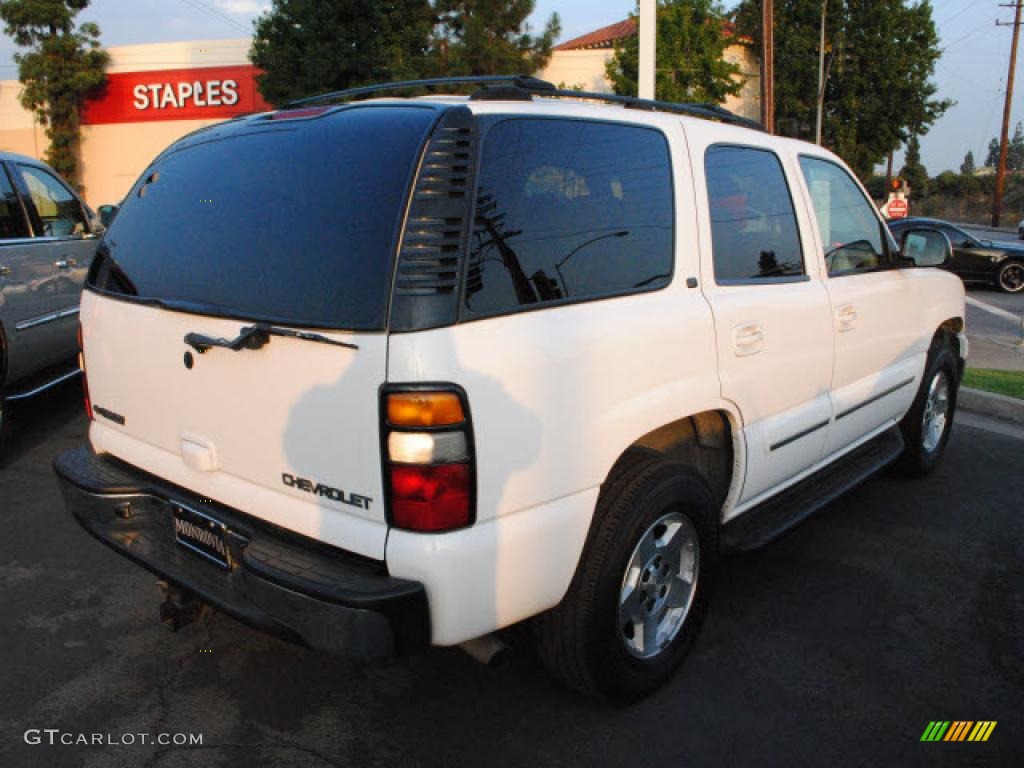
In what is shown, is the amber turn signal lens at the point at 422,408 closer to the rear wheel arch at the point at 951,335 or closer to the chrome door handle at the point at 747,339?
the chrome door handle at the point at 747,339

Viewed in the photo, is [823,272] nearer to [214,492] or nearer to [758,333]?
[758,333]

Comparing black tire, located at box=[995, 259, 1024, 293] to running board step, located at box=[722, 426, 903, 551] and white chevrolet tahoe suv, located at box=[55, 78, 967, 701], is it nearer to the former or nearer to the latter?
running board step, located at box=[722, 426, 903, 551]

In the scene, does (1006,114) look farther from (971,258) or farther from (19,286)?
(19,286)

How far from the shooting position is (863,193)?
4.48m

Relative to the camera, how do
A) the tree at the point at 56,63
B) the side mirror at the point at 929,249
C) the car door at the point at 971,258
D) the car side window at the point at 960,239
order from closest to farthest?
the side mirror at the point at 929,249
the car door at the point at 971,258
the car side window at the point at 960,239
the tree at the point at 56,63

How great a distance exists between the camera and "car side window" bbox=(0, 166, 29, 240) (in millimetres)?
5855

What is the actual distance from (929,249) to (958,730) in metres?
2.91

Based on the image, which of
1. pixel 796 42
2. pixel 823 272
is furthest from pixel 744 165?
pixel 796 42

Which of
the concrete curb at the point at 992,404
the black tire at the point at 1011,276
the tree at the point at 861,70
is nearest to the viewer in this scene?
the concrete curb at the point at 992,404

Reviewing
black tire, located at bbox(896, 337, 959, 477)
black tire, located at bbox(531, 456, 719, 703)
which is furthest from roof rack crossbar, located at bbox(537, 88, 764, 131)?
black tire, located at bbox(896, 337, 959, 477)

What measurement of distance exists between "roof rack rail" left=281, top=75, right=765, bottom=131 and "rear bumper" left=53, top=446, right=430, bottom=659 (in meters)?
1.46

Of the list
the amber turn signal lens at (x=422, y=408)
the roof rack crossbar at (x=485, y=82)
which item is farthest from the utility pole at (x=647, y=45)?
the amber turn signal lens at (x=422, y=408)

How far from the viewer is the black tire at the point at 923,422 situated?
505 cm
